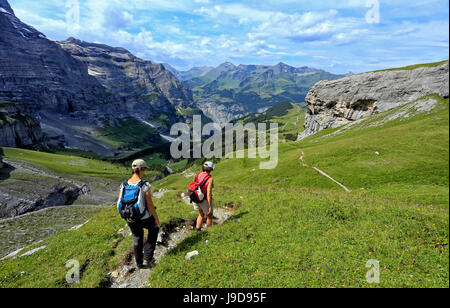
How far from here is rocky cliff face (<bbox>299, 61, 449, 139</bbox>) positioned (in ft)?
290

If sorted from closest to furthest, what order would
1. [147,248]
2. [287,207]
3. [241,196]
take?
[147,248] → [287,207] → [241,196]

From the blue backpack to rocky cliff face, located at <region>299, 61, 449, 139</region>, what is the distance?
95.8 meters

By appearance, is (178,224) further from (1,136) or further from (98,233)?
(1,136)

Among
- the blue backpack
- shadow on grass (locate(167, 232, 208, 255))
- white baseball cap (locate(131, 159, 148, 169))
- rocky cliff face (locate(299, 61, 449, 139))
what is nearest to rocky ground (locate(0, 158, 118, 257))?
shadow on grass (locate(167, 232, 208, 255))

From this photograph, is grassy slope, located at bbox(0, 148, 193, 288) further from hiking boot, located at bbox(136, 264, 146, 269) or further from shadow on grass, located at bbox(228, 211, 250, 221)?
shadow on grass, located at bbox(228, 211, 250, 221)

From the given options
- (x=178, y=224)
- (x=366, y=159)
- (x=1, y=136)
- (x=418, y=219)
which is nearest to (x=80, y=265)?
(x=178, y=224)

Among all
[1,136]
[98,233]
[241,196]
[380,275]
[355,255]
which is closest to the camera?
[380,275]

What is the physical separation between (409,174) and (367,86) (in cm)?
10067

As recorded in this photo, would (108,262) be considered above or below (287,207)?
below

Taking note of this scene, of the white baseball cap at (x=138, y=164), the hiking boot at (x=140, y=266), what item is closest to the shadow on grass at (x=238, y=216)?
the hiking boot at (x=140, y=266)

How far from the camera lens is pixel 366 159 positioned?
42.9m

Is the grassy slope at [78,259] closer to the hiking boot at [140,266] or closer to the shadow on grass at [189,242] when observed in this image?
the hiking boot at [140,266]

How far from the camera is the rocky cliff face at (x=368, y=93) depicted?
88.3m

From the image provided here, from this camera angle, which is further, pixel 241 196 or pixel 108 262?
pixel 241 196
